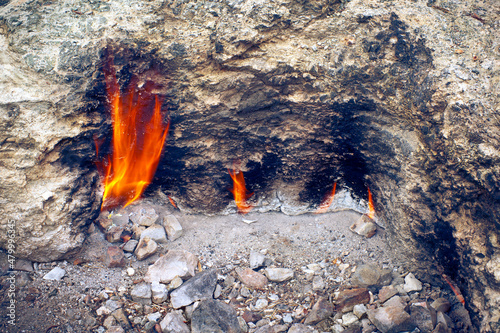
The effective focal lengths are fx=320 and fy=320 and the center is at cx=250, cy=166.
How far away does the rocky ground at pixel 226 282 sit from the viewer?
2377 millimetres

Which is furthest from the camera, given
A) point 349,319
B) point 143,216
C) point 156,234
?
point 143,216

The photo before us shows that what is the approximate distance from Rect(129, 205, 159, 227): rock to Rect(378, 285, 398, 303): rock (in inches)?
Answer: 85.2

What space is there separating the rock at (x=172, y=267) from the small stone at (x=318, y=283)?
104cm

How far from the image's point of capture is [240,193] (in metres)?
3.39

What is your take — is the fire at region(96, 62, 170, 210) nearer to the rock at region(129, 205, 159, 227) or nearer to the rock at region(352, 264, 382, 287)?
the rock at region(129, 205, 159, 227)

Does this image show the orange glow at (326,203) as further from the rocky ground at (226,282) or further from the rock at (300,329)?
the rock at (300,329)

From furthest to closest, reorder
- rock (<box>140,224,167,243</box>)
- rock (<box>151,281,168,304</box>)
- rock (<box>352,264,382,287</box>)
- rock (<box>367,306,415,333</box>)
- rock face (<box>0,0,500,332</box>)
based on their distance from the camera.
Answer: rock (<box>140,224,167,243</box>)
rock (<box>352,264,382,287</box>)
rock (<box>151,281,168,304</box>)
rock (<box>367,306,415,333</box>)
rock face (<box>0,0,500,332</box>)

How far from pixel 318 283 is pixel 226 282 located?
0.79 meters

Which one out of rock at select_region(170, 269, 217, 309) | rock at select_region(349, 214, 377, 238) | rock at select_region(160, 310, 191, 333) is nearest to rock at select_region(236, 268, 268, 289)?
rock at select_region(170, 269, 217, 309)

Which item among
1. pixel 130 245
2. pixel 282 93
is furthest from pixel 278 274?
pixel 282 93

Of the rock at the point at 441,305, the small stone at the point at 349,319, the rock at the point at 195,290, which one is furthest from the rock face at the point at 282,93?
the rock at the point at 195,290

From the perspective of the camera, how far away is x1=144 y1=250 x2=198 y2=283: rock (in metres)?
2.70

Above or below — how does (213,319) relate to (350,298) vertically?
above

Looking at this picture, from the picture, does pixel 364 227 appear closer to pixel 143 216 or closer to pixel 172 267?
pixel 172 267
